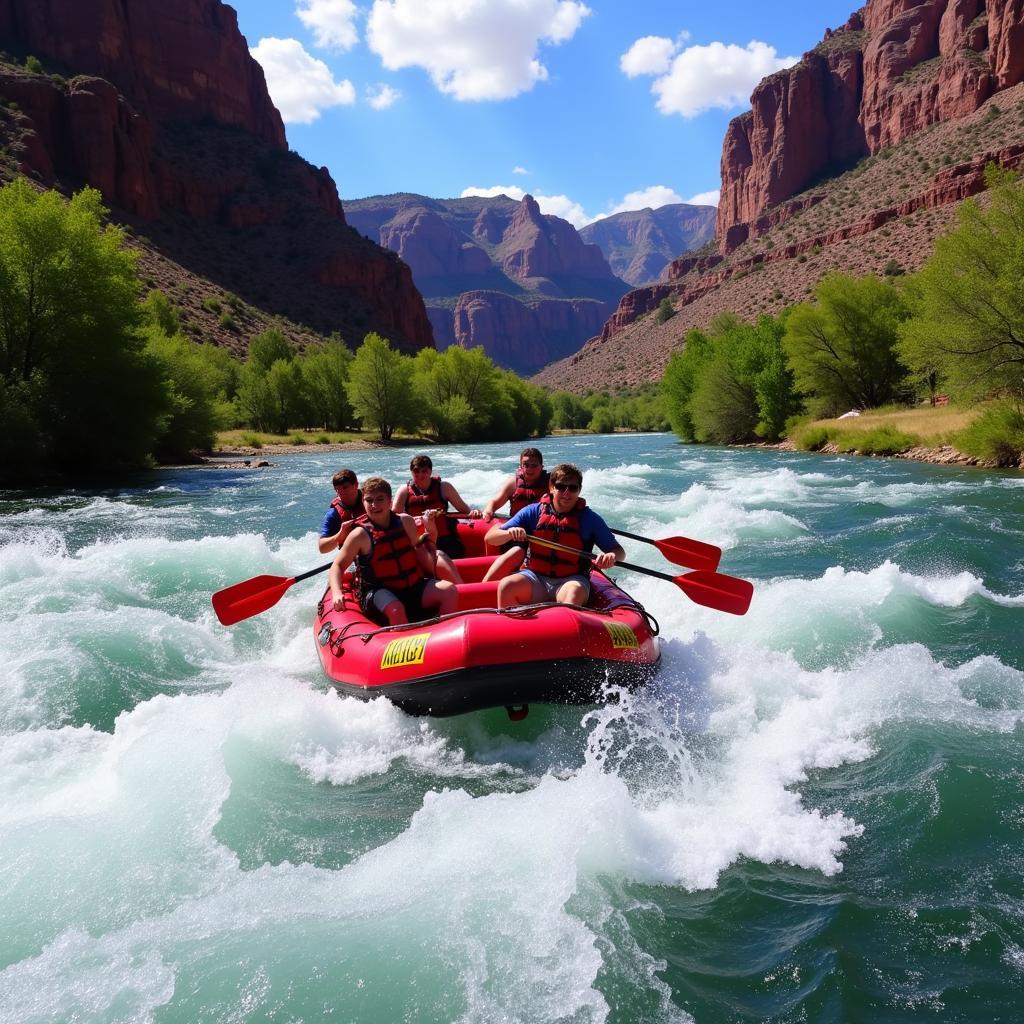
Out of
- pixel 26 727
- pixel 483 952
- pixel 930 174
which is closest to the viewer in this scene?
pixel 483 952

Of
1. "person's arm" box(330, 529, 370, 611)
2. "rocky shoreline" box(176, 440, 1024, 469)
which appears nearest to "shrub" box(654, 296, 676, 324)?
"rocky shoreline" box(176, 440, 1024, 469)

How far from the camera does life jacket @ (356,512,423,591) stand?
5.61 m

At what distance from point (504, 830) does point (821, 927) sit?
140cm

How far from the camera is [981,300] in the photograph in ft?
53.0

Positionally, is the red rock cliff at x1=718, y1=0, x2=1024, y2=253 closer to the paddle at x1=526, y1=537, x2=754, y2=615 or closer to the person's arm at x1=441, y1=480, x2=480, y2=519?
the person's arm at x1=441, y1=480, x2=480, y2=519

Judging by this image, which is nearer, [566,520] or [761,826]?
[761,826]

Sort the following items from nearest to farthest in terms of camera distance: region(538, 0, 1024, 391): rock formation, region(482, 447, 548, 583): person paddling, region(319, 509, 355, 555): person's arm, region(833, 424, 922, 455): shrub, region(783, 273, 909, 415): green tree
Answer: region(319, 509, 355, 555): person's arm → region(482, 447, 548, 583): person paddling → region(833, 424, 922, 455): shrub → region(783, 273, 909, 415): green tree → region(538, 0, 1024, 391): rock formation

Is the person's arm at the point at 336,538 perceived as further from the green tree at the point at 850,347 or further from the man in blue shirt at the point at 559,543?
the green tree at the point at 850,347

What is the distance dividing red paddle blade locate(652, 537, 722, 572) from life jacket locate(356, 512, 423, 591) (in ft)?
7.63

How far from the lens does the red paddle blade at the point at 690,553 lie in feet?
22.8

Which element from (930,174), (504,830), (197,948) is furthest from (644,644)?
(930,174)

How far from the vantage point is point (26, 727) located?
16.3 ft

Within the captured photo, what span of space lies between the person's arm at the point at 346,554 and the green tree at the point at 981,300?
1572 cm

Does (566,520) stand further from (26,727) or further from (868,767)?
(26,727)
